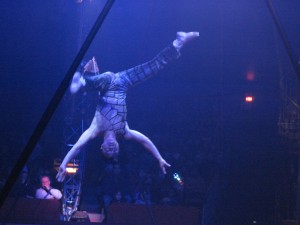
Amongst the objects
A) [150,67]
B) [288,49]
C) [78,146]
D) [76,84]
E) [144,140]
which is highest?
[150,67]

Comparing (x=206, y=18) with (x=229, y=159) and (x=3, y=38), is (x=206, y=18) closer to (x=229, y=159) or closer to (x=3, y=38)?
(x=229, y=159)

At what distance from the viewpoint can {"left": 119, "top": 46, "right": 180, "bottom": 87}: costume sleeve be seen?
8102 mm

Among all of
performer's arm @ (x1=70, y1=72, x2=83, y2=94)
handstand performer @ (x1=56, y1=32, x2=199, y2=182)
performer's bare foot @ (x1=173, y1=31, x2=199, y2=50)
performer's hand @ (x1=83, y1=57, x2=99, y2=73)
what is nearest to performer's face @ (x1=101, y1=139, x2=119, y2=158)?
handstand performer @ (x1=56, y1=32, x2=199, y2=182)

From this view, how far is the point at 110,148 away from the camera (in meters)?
7.87

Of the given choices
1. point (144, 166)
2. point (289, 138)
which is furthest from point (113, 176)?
point (289, 138)

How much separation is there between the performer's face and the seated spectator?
115 centimetres

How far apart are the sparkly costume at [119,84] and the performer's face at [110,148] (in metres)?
0.21

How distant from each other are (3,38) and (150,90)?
3.29 metres

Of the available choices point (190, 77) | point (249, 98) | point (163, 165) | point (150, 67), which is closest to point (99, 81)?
point (150, 67)

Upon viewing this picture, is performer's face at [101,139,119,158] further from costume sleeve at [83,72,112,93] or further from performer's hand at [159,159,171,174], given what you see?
costume sleeve at [83,72,112,93]

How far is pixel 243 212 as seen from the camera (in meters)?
8.49

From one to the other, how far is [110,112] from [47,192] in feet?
6.23

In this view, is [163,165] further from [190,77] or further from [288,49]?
[288,49]

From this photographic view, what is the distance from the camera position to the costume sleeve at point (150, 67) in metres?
8.10
